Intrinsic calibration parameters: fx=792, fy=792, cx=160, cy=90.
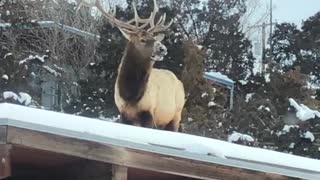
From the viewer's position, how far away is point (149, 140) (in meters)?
3.74

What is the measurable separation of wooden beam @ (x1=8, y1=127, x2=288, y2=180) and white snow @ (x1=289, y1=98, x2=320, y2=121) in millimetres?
10955

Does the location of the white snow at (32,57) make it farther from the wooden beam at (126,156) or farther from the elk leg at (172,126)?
the wooden beam at (126,156)

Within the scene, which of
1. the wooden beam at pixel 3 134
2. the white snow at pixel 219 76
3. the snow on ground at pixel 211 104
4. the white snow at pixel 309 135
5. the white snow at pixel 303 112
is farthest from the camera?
the white snow at pixel 219 76

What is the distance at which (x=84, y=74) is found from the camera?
20.5 m

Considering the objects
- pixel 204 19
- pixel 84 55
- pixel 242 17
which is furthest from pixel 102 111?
pixel 242 17

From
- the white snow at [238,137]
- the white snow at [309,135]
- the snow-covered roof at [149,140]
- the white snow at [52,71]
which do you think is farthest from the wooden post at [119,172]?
the white snow at [52,71]

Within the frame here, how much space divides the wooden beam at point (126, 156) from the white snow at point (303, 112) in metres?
11.0

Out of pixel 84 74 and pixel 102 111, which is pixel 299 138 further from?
pixel 84 74

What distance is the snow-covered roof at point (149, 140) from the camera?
3613 millimetres

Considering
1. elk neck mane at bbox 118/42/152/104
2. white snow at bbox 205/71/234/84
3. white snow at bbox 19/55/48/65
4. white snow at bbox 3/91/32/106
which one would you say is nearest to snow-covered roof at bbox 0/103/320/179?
elk neck mane at bbox 118/42/152/104

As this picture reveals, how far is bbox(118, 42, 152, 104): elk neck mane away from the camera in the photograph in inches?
330

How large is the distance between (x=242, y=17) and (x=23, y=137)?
72.8 feet

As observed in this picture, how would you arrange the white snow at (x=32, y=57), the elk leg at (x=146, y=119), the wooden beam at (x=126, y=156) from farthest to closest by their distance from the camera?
the white snow at (x=32, y=57) → the elk leg at (x=146, y=119) → the wooden beam at (x=126, y=156)

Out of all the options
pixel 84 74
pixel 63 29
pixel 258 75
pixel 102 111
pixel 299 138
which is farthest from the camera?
pixel 63 29
